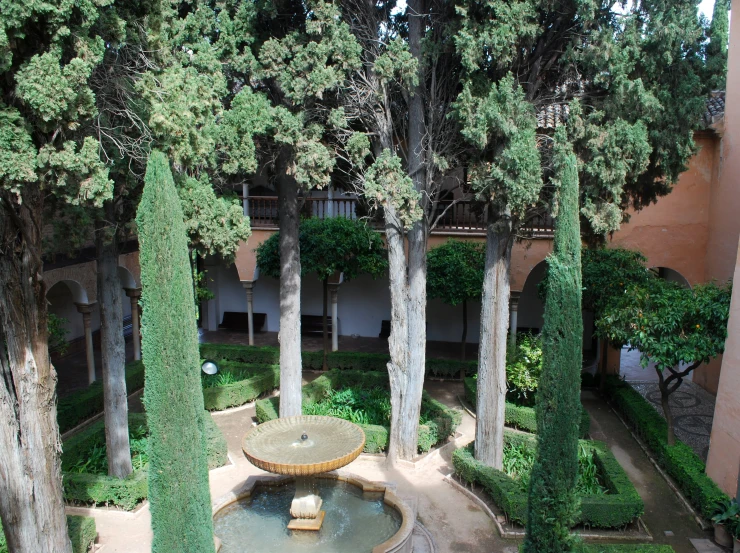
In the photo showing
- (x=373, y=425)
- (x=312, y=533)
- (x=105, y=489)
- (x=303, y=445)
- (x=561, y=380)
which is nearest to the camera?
(x=561, y=380)

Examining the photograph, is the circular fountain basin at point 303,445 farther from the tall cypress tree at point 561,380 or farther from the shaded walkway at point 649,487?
the shaded walkway at point 649,487

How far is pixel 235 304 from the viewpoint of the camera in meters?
20.5

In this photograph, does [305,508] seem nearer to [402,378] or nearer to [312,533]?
[312,533]

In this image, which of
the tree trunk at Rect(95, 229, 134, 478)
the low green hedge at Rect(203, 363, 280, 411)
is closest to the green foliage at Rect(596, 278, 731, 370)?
the low green hedge at Rect(203, 363, 280, 411)

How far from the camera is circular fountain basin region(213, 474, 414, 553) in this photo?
834 centimetres

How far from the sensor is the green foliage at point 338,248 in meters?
14.5

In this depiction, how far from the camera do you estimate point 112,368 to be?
10039 millimetres

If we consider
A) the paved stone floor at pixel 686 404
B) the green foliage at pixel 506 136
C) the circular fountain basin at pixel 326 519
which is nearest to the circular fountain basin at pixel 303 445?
the circular fountain basin at pixel 326 519

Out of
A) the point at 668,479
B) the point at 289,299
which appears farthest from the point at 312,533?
the point at 668,479

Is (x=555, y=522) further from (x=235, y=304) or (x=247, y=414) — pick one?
(x=235, y=304)

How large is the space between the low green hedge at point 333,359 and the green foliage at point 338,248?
78.8 inches

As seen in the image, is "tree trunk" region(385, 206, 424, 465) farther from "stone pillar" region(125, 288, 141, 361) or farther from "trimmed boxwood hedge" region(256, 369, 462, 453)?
"stone pillar" region(125, 288, 141, 361)

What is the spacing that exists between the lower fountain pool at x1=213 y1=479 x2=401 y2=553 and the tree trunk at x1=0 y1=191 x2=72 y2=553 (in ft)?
7.32

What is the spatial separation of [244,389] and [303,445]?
5105 mm
